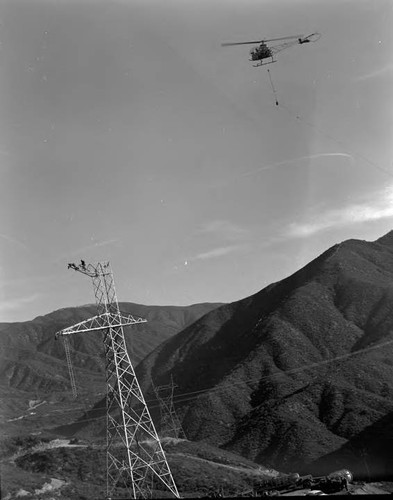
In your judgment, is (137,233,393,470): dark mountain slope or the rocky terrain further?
(137,233,393,470): dark mountain slope

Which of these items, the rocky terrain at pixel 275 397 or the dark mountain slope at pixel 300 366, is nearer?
the rocky terrain at pixel 275 397

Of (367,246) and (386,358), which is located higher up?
(367,246)

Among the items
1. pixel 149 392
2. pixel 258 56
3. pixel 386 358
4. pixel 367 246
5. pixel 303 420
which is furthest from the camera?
pixel 367 246

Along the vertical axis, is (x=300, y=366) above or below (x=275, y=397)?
above

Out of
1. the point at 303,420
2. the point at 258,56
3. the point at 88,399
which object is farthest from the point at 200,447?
the point at 88,399

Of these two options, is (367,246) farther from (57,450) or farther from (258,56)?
(258,56)

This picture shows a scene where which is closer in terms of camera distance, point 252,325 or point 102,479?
point 102,479

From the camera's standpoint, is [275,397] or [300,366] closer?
[275,397]

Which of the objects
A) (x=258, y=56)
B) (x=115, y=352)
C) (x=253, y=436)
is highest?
(x=258, y=56)
